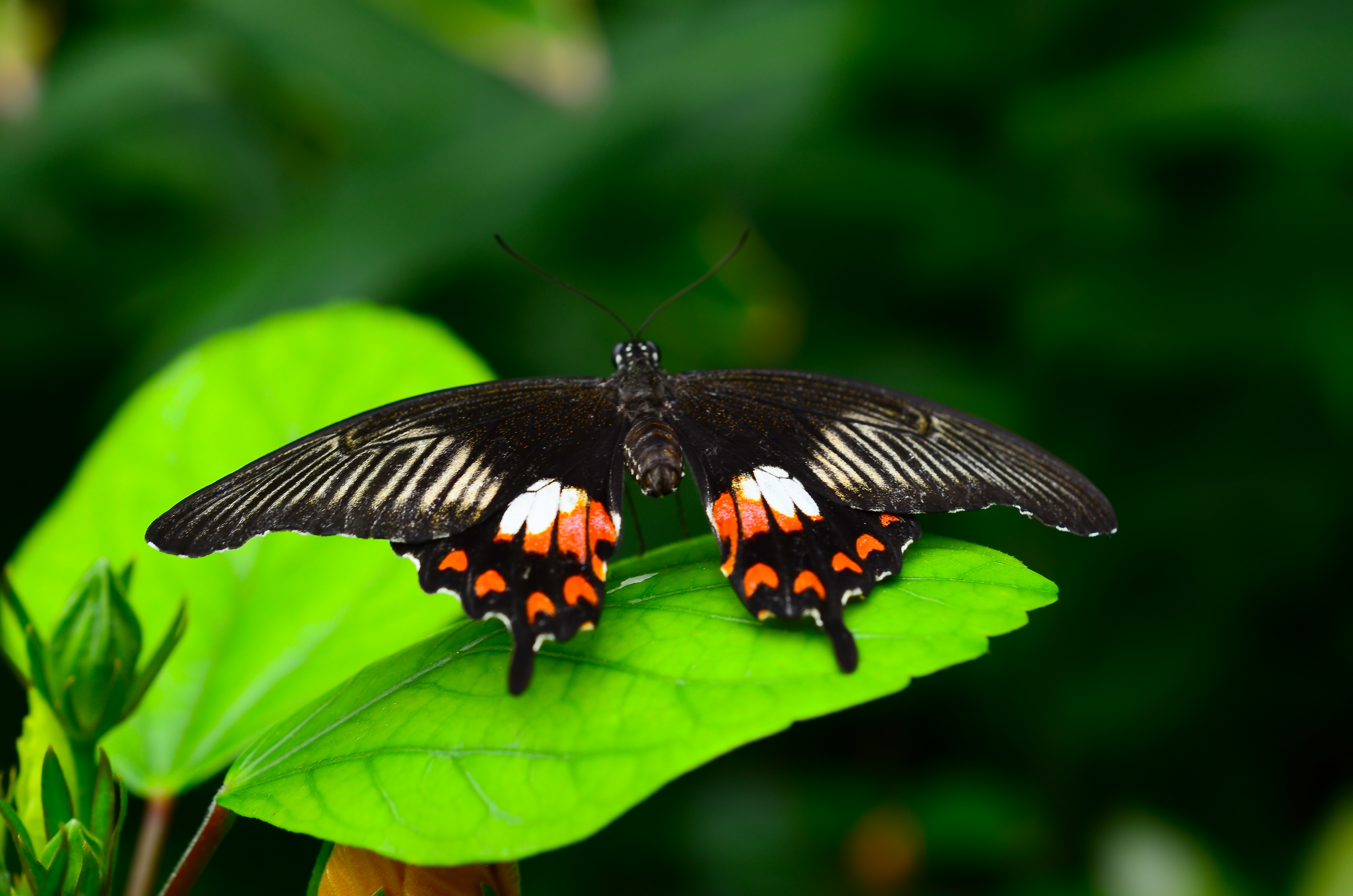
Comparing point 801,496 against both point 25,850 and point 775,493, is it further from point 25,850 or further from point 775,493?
point 25,850

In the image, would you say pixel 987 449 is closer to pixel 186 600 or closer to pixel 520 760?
pixel 520 760

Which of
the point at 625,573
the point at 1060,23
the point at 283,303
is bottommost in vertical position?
the point at 625,573

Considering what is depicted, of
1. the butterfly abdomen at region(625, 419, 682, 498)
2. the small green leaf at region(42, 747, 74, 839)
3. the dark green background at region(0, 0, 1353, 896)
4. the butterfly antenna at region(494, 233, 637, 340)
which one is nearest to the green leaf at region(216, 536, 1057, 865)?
the small green leaf at region(42, 747, 74, 839)

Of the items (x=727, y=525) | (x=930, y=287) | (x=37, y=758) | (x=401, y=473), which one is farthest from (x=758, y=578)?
(x=930, y=287)

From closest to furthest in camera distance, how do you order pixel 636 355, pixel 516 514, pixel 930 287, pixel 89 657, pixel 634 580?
pixel 89 657
pixel 634 580
pixel 516 514
pixel 636 355
pixel 930 287

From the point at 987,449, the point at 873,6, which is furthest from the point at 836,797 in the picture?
the point at 873,6
